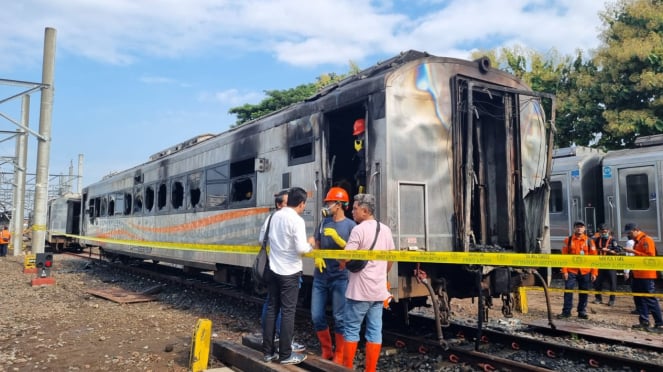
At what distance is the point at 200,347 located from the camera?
511 centimetres

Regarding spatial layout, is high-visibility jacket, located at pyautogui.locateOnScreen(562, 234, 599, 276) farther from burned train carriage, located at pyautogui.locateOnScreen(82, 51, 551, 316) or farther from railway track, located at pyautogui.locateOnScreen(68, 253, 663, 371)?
burned train carriage, located at pyautogui.locateOnScreen(82, 51, 551, 316)

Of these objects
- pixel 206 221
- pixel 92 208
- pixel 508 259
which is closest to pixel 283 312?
pixel 508 259

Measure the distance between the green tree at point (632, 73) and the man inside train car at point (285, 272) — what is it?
15726mm

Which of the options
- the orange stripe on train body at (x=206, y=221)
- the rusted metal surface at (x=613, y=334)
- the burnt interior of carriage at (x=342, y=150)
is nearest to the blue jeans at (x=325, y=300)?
the burnt interior of carriage at (x=342, y=150)

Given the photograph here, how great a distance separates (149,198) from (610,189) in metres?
11.5

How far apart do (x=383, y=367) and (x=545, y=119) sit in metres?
4.14

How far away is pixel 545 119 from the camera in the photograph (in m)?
7.12

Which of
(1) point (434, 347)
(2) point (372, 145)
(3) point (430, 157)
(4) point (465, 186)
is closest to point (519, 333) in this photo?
(1) point (434, 347)

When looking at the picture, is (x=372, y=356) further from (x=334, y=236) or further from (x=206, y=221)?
(x=206, y=221)

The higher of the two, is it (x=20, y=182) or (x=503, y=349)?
(x=20, y=182)

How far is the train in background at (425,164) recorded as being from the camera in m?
5.69

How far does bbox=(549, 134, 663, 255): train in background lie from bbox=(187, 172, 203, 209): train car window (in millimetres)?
9399

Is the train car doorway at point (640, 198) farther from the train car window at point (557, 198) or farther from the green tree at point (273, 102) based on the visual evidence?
the green tree at point (273, 102)

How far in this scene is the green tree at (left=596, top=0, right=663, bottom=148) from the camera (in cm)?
1664
